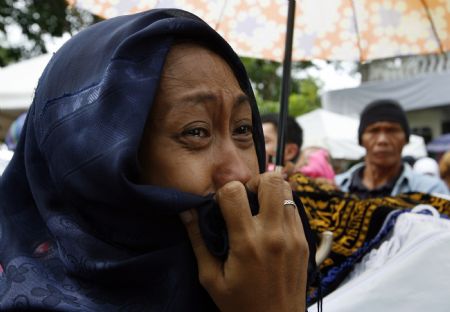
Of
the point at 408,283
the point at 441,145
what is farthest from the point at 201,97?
the point at 441,145

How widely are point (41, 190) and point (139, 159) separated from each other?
0.23 metres

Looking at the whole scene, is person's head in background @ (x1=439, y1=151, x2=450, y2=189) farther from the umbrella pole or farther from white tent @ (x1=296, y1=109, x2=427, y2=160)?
white tent @ (x1=296, y1=109, x2=427, y2=160)

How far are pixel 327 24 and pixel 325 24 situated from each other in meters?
0.01

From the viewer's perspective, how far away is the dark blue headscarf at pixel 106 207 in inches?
Answer: 43.0

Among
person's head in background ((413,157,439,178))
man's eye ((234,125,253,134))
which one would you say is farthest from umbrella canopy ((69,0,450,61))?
person's head in background ((413,157,439,178))

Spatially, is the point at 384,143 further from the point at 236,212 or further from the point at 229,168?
the point at 236,212

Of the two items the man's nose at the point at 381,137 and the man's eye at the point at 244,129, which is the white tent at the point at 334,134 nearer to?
the man's nose at the point at 381,137

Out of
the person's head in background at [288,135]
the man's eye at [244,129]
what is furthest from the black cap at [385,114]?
the man's eye at [244,129]

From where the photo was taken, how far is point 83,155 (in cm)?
112

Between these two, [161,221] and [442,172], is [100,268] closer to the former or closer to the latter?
[161,221]

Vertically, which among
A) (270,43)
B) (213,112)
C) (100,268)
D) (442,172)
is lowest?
(442,172)

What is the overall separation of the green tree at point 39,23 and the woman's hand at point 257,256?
1182cm

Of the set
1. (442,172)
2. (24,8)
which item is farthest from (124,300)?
(24,8)

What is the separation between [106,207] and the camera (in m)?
1.13
